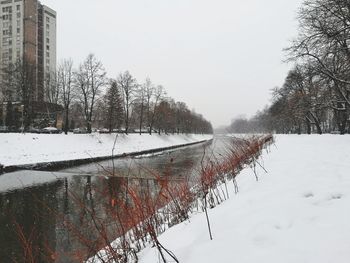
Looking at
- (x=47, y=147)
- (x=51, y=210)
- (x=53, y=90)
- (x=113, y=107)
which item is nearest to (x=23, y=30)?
(x=53, y=90)

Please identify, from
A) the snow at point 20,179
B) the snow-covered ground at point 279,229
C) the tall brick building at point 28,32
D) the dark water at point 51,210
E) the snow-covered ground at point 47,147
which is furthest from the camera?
the tall brick building at point 28,32

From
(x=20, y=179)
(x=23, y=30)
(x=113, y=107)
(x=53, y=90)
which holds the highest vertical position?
(x=23, y=30)

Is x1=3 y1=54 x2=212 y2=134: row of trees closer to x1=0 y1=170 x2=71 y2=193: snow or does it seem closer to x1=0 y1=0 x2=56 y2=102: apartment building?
x1=0 y1=170 x2=71 y2=193: snow

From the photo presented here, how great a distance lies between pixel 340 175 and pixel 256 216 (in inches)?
95.9

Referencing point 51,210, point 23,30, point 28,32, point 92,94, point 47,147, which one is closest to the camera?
point 51,210

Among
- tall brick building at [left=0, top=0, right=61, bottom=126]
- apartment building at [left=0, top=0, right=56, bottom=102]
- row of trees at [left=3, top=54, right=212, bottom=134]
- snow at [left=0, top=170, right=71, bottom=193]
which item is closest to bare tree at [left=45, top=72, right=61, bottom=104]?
row of trees at [left=3, top=54, right=212, bottom=134]

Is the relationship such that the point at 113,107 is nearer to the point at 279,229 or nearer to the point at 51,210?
the point at 51,210

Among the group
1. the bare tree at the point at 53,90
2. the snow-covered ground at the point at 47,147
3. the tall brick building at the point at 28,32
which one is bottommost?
the snow-covered ground at the point at 47,147

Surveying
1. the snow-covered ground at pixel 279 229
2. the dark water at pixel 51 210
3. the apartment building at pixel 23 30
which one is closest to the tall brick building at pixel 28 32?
the apartment building at pixel 23 30

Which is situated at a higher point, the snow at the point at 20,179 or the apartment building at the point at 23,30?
the apartment building at the point at 23,30

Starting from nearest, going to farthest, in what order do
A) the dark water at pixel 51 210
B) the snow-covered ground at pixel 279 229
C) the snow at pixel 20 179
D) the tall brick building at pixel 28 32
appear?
the snow-covered ground at pixel 279 229, the dark water at pixel 51 210, the snow at pixel 20 179, the tall brick building at pixel 28 32

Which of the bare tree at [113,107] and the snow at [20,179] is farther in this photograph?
the bare tree at [113,107]

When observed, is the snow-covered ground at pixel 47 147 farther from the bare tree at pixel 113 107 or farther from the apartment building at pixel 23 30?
the apartment building at pixel 23 30

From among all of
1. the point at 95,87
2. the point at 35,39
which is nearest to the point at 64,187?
the point at 95,87
